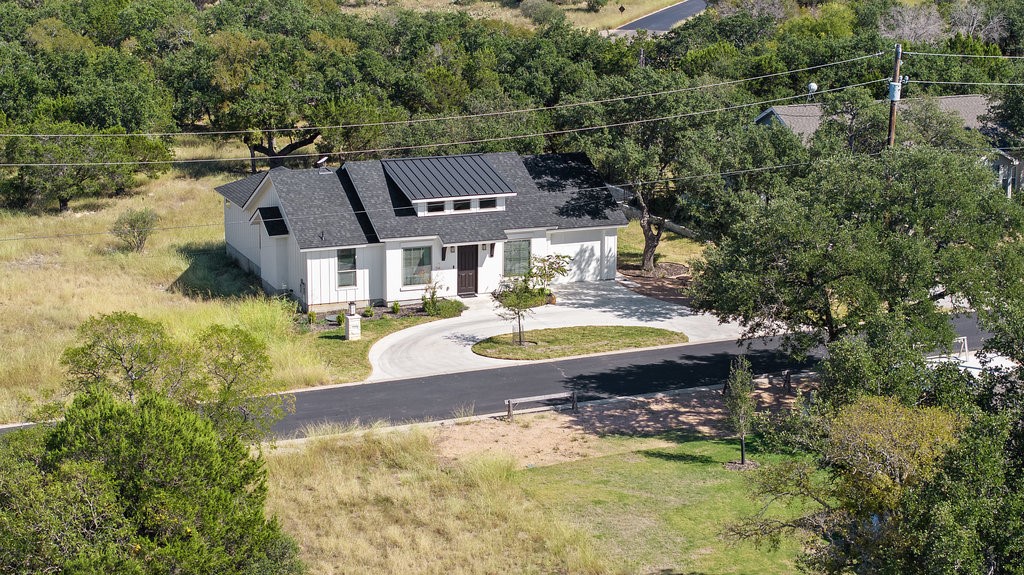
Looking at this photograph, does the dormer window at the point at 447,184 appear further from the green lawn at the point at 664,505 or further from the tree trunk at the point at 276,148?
the tree trunk at the point at 276,148

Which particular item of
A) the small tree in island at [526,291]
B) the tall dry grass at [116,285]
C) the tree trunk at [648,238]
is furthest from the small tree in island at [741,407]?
the tree trunk at [648,238]

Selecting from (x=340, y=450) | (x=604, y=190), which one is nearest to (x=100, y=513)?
(x=340, y=450)

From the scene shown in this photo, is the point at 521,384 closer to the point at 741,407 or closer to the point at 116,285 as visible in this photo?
the point at 741,407

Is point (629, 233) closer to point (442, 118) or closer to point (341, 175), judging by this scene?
point (442, 118)

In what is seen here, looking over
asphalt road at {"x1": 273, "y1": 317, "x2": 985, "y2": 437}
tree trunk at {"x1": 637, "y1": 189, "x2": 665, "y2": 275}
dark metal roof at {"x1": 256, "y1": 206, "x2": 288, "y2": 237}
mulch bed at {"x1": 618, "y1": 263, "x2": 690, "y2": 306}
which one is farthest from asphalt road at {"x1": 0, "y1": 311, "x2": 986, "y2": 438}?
dark metal roof at {"x1": 256, "y1": 206, "x2": 288, "y2": 237}

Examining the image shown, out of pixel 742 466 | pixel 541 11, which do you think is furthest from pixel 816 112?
pixel 541 11
